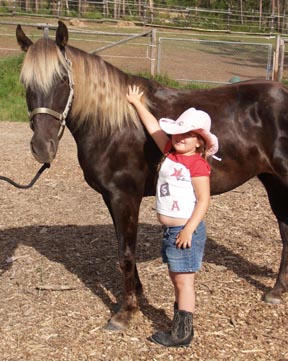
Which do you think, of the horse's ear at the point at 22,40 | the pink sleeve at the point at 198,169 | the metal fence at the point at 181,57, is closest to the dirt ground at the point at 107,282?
the pink sleeve at the point at 198,169

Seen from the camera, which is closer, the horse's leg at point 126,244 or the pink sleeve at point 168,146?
the pink sleeve at point 168,146

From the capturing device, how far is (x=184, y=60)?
21281mm

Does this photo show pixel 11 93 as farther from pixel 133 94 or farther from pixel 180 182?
pixel 180 182

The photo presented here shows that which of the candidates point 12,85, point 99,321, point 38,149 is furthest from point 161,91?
point 12,85

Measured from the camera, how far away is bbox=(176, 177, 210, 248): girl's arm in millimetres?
3152

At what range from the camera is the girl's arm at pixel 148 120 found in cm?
350

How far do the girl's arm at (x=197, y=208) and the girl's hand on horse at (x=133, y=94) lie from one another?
76cm

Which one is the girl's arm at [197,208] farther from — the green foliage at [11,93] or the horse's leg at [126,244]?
the green foliage at [11,93]

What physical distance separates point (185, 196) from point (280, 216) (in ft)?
4.84

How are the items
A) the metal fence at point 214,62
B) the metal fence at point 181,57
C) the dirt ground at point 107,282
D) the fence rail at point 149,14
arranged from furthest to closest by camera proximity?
1. the fence rail at point 149,14
2. the metal fence at point 214,62
3. the metal fence at point 181,57
4. the dirt ground at point 107,282

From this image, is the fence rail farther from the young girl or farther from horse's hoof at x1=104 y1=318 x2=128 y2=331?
the young girl

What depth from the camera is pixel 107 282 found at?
14.7ft

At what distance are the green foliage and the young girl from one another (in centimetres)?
843

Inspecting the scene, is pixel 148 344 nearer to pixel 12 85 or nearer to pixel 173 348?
pixel 173 348
